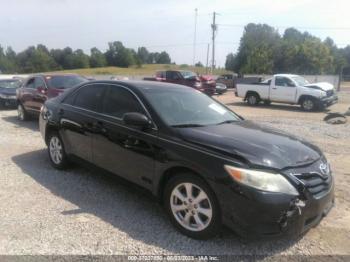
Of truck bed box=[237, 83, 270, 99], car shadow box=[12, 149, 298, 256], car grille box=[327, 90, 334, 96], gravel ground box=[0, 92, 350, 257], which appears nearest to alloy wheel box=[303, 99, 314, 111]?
car grille box=[327, 90, 334, 96]

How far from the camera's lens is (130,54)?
103 meters

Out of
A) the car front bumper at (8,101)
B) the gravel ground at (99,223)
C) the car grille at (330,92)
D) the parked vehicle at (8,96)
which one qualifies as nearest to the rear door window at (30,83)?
the parked vehicle at (8,96)

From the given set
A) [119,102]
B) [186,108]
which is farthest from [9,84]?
[186,108]

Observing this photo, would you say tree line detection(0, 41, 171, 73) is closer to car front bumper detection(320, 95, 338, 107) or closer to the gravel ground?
car front bumper detection(320, 95, 338, 107)

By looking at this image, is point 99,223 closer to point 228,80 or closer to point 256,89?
point 256,89

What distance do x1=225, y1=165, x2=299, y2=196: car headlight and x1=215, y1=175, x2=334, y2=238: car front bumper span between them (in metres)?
0.05

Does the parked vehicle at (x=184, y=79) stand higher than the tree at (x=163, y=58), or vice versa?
the tree at (x=163, y=58)

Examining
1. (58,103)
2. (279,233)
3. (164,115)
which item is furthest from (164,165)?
(58,103)

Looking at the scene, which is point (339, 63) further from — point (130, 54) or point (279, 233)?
point (279, 233)

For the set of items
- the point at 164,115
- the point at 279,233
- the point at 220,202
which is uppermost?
the point at 164,115

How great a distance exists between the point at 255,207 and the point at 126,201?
203cm

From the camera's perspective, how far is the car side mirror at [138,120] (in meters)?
4.09

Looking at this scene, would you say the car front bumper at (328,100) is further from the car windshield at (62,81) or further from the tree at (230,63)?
the tree at (230,63)

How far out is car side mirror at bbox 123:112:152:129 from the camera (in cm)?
409
